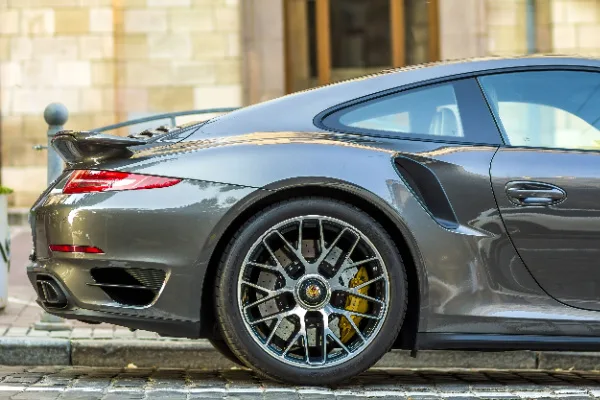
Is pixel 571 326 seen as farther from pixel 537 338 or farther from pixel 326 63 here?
pixel 326 63

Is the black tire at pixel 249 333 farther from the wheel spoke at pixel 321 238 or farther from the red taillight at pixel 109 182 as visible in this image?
the red taillight at pixel 109 182

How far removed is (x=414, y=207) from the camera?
17.2ft

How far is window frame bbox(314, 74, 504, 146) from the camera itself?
17.8ft

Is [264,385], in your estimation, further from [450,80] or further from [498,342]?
[450,80]

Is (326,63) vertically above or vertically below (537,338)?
above

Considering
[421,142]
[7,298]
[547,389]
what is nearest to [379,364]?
[547,389]

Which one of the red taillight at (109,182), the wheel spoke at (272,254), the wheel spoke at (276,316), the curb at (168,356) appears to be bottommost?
the curb at (168,356)

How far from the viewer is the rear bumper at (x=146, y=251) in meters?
5.18

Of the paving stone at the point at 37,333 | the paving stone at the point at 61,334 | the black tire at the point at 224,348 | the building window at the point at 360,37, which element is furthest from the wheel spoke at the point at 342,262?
the building window at the point at 360,37

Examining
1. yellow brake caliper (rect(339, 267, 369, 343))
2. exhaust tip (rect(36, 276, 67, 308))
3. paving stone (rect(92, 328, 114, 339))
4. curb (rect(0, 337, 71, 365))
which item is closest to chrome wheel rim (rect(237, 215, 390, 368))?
yellow brake caliper (rect(339, 267, 369, 343))

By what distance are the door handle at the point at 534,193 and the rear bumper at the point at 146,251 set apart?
1.05 m

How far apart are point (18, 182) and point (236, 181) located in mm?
9943

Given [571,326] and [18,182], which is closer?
[571,326]

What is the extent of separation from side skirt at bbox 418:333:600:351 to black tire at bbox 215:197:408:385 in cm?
15
